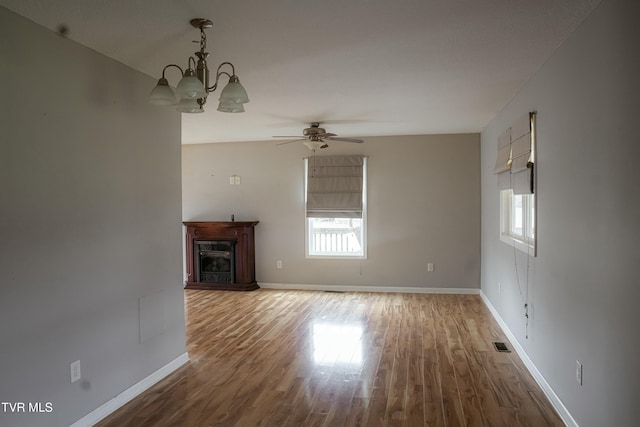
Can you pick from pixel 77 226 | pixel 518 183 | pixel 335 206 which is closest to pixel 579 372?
pixel 518 183

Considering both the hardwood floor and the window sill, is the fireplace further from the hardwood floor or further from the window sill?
the window sill

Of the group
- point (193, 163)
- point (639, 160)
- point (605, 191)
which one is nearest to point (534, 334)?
point (605, 191)

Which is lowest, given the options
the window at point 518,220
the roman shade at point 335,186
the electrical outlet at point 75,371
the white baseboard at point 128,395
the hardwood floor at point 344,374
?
the hardwood floor at point 344,374

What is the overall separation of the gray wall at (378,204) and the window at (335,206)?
130 mm

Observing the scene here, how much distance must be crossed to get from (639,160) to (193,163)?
6.37 metres

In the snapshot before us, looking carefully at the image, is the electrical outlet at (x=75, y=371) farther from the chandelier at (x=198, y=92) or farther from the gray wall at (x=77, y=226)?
the chandelier at (x=198, y=92)

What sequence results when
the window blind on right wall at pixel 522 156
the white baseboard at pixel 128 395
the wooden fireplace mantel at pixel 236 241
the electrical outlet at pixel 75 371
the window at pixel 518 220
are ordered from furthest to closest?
the wooden fireplace mantel at pixel 236 241
the window at pixel 518 220
the window blind on right wall at pixel 522 156
the white baseboard at pixel 128 395
the electrical outlet at pixel 75 371

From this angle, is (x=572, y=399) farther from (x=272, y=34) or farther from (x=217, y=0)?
(x=217, y=0)

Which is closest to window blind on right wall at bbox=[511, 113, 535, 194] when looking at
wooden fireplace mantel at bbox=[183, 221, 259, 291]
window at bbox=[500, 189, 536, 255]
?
window at bbox=[500, 189, 536, 255]

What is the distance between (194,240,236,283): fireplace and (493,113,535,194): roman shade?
4111 mm

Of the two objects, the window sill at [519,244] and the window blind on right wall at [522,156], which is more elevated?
the window blind on right wall at [522,156]

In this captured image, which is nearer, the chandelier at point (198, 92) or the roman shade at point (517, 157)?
the chandelier at point (198, 92)

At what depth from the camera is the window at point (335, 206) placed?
6.57m

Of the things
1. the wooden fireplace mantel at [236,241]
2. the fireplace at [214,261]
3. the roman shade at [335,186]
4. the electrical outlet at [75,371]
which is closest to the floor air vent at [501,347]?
the roman shade at [335,186]
